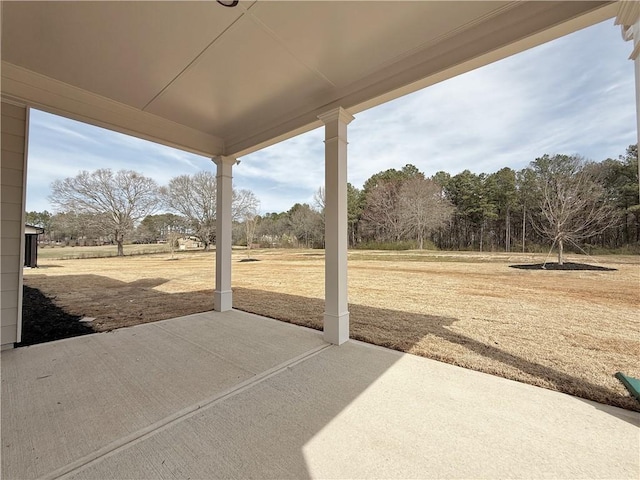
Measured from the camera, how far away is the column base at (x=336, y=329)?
104 inches

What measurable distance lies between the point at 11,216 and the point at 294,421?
338 centimetres

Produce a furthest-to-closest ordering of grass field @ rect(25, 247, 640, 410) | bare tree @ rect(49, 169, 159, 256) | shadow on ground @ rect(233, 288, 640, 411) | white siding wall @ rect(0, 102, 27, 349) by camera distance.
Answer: bare tree @ rect(49, 169, 159, 256) < white siding wall @ rect(0, 102, 27, 349) < grass field @ rect(25, 247, 640, 410) < shadow on ground @ rect(233, 288, 640, 411)

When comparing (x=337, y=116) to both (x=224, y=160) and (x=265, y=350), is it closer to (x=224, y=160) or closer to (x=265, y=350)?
(x=224, y=160)

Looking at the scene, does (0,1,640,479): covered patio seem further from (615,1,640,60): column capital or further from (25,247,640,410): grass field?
(25,247,640,410): grass field

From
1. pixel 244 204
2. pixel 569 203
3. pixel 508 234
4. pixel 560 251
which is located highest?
pixel 244 204

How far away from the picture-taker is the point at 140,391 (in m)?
1.77

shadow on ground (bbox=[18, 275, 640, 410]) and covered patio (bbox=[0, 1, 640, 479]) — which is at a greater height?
covered patio (bbox=[0, 1, 640, 479])

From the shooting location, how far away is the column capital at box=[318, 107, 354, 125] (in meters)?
2.54

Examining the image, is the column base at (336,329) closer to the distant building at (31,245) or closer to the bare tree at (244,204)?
the distant building at (31,245)

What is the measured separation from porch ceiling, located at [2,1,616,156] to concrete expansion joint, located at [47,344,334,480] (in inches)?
99.8

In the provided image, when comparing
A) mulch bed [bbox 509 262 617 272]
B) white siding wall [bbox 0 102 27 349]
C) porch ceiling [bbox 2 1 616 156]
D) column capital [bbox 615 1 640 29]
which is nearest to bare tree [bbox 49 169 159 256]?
white siding wall [bbox 0 102 27 349]

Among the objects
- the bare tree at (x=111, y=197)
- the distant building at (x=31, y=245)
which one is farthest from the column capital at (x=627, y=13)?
the bare tree at (x=111, y=197)

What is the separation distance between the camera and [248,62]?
2096 millimetres

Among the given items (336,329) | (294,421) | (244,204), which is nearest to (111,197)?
(244,204)
